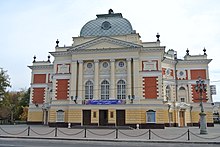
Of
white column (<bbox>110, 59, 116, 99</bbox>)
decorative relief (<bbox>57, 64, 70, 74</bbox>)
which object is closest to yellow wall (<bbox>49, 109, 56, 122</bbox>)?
decorative relief (<bbox>57, 64, 70, 74</bbox>)

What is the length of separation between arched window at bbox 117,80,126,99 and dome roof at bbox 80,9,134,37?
31.6 feet

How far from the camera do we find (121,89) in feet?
133

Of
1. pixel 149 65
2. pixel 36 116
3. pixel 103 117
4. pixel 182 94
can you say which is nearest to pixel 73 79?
pixel 103 117

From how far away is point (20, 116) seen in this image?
7150cm

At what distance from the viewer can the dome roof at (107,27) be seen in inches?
1748

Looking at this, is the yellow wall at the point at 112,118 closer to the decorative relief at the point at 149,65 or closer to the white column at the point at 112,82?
the white column at the point at 112,82

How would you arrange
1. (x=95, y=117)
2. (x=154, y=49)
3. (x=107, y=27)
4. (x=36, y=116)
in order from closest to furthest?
(x=95, y=117), (x=154, y=49), (x=107, y=27), (x=36, y=116)

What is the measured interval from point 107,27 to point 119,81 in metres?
11.1

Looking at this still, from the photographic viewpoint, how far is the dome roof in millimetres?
44406

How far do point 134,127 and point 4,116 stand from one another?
158ft

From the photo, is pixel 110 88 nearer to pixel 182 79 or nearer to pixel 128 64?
pixel 128 64

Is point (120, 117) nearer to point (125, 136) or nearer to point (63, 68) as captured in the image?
point (63, 68)

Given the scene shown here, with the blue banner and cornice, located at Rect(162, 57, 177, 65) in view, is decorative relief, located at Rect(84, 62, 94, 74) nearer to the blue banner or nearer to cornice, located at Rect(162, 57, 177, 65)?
the blue banner

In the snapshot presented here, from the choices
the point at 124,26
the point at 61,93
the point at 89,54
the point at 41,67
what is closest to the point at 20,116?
the point at 41,67
